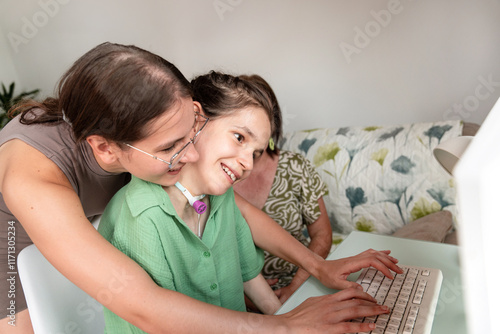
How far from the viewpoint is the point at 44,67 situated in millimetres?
3572

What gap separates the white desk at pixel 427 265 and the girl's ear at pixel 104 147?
0.47 metres

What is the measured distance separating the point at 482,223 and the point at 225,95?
0.80 meters

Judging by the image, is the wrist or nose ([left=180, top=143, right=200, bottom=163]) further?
the wrist

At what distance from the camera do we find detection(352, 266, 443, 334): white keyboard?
2.51ft

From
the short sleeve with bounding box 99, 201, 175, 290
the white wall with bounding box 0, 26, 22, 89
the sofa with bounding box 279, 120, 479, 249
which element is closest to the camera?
the short sleeve with bounding box 99, 201, 175, 290

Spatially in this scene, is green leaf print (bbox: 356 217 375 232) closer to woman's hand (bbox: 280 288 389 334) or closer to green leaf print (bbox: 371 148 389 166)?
green leaf print (bbox: 371 148 389 166)

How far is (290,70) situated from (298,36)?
194 mm

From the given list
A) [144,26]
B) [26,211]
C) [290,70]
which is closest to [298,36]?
[290,70]

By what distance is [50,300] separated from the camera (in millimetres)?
933

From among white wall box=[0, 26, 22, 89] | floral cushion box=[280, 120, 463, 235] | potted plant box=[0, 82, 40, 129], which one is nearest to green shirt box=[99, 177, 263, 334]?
floral cushion box=[280, 120, 463, 235]

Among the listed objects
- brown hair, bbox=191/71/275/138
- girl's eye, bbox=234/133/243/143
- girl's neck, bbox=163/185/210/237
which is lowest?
girl's neck, bbox=163/185/210/237

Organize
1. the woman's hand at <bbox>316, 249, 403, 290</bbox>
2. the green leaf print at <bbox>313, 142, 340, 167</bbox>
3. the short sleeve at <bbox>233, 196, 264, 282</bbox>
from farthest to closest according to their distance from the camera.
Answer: the green leaf print at <bbox>313, 142, 340, 167</bbox> < the short sleeve at <bbox>233, 196, 264, 282</bbox> < the woman's hand at <bbox>316, 249, 403, 290</bbox>

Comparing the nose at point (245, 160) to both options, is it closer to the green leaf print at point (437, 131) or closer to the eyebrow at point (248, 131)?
the eyebrow at point (248, 131)

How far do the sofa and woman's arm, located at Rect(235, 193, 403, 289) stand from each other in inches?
27.7
